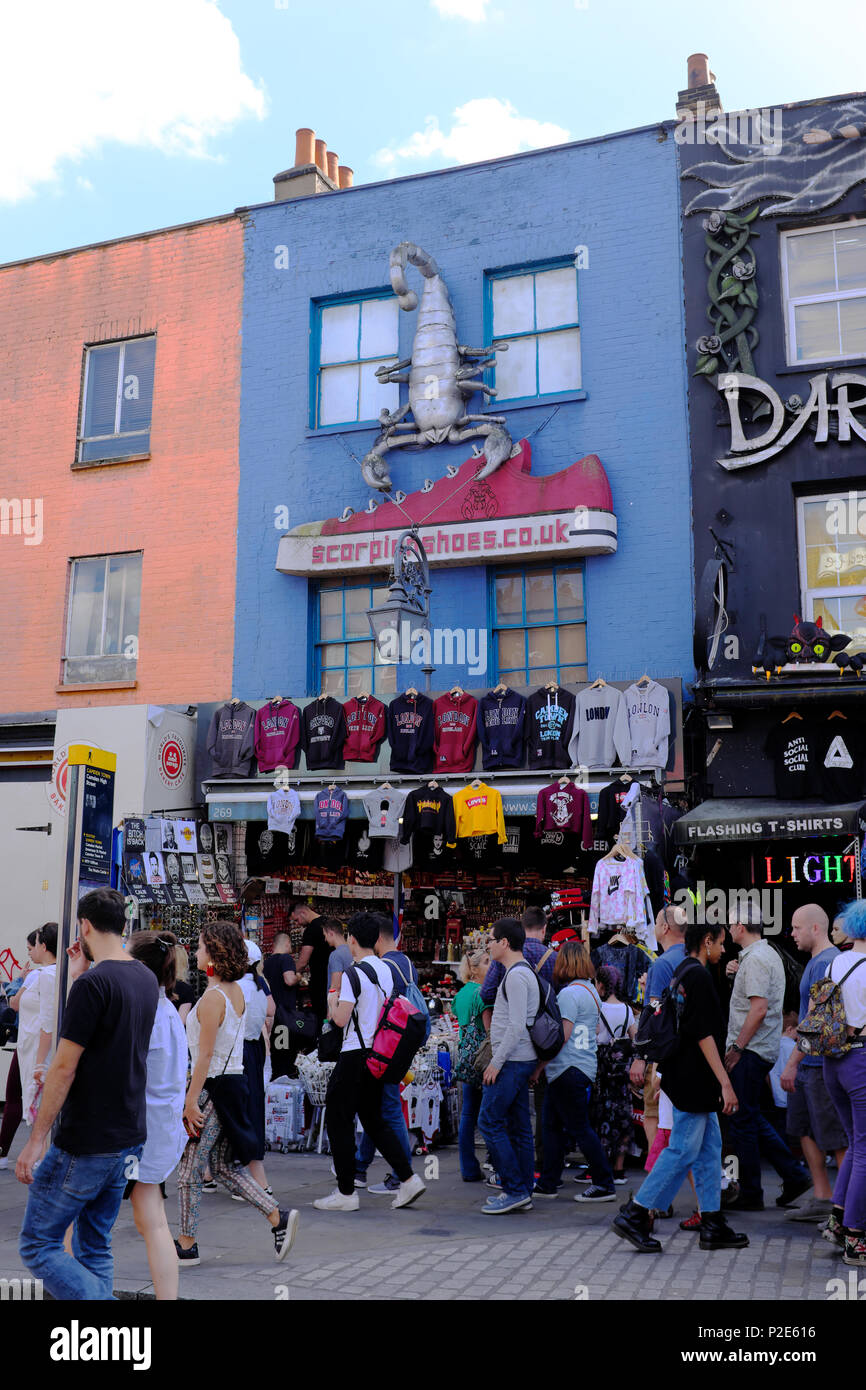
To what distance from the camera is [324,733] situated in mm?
13969

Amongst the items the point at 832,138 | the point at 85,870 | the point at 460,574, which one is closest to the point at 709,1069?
the point at 85,870

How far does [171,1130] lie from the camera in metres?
5.82

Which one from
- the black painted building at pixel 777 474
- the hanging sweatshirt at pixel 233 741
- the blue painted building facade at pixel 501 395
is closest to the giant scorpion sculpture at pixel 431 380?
the blue painted building facade at pixel 501 395

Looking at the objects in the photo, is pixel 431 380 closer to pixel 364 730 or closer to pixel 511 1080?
pixel 364 730

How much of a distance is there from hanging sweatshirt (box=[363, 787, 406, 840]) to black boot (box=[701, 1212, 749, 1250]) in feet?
21.6

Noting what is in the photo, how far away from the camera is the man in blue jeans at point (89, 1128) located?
4.96m

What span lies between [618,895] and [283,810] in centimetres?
410

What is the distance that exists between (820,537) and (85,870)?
345 inches

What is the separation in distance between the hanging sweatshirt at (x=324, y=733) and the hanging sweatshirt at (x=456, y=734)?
3.67 feet

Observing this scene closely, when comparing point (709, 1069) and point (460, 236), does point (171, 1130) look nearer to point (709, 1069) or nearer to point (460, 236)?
point (709, 1069)

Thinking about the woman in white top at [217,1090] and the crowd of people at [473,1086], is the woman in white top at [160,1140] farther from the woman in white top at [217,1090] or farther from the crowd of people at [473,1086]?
the woman in white top at [217,1090]

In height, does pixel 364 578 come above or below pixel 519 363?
below

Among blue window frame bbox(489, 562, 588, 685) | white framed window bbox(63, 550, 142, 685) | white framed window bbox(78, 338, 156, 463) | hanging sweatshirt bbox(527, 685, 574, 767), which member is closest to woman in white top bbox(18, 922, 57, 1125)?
hanging sweatshirt bbox(527, 685, 574, 767)

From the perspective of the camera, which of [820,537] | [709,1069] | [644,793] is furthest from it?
[820,537]
